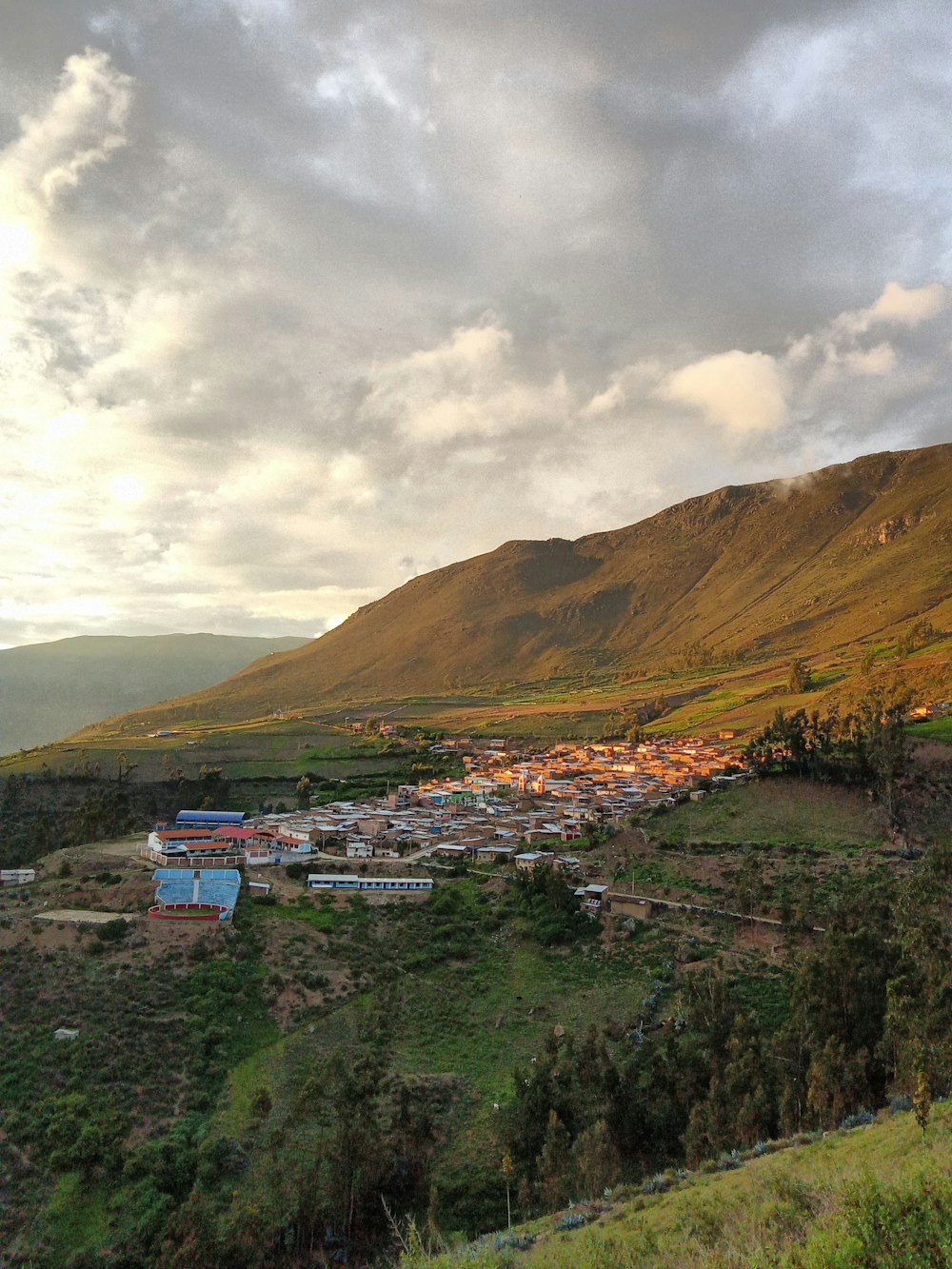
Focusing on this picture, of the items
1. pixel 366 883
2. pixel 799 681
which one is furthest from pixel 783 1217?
pixel 799 681

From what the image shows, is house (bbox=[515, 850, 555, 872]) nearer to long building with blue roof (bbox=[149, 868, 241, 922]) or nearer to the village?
the village

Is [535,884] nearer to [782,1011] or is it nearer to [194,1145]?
[782,1011]

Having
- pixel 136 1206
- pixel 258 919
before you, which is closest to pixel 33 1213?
pixel 136 1206

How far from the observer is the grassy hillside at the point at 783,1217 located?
8.42 metres

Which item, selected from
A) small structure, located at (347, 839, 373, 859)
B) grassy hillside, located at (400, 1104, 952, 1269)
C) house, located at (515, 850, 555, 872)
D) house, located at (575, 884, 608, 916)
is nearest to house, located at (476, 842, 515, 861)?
house, located at (515, 850, 555, 872)

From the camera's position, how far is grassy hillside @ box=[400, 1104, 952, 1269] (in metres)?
8.42

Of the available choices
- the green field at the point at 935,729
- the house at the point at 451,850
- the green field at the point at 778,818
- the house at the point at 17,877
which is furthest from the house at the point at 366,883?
the green field at the point at 935,729

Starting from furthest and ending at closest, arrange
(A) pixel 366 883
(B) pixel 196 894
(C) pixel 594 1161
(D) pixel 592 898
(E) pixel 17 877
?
(E) pixel 17 877, (A) pixel 366 883, (D) pixel 592 898, (B) pixel 196 894, (C) pixel 594 1161

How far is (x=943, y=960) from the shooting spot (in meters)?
22.9

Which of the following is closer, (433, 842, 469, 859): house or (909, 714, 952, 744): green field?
(433, 842, 469, 859): house

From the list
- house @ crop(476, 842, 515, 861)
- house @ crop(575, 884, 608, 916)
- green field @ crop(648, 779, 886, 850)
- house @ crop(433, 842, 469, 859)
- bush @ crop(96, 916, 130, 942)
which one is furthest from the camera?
house @ crop(433, 842, 469, 859)

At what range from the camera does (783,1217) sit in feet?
36.1

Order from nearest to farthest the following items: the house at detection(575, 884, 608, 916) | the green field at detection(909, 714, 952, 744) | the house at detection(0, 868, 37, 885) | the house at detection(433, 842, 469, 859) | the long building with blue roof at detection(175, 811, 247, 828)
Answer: the house at detection(575, 884, 608, 916) < the house at detection(0, 868, 37, 885) < the house at detection(433, 842, 469, 859) < the green field at detection(909, 714, 952, 744) < the long building with blue roof at detection(175, 811, 247, 828)

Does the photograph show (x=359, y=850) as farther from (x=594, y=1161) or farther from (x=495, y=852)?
(x=594, y=1161)
